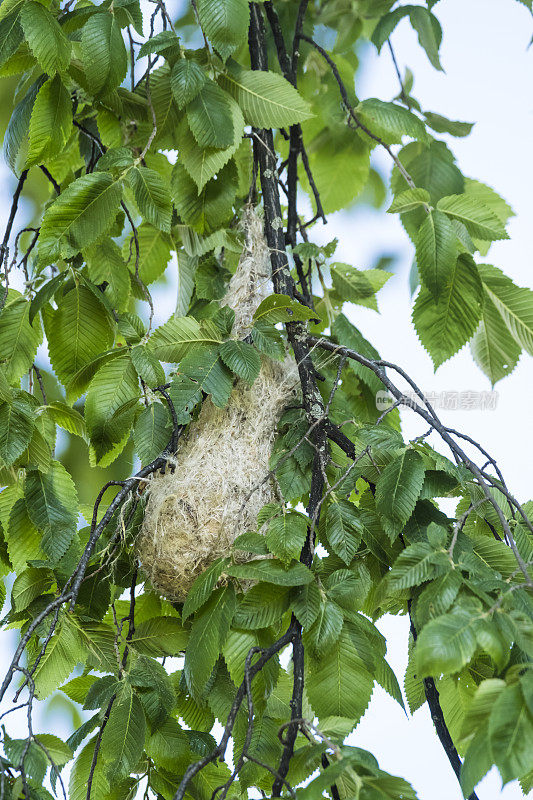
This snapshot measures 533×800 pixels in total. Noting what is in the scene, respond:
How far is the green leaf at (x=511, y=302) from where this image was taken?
829mm

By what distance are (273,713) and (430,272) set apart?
1.39 feet

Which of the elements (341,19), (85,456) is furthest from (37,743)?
(341,19)

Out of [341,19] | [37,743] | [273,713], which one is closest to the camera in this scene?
[37,743]

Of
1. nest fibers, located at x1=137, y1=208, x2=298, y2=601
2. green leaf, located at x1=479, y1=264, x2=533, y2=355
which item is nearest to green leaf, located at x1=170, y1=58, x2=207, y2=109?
nest fibers, located at x1=137, y1=208, x2=298, y2=601

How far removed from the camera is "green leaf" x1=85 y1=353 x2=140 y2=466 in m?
0.76

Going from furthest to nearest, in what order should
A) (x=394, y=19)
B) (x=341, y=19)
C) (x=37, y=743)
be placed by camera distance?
(x=341, y=19) < (x=394, y=19) < (x=37, y=743)

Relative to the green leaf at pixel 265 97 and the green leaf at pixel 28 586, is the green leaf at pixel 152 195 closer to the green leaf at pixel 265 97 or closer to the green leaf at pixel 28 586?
the green leaf at pixel 265 97

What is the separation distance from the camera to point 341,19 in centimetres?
121

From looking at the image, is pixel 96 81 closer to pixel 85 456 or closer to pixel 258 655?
pixel 258 655

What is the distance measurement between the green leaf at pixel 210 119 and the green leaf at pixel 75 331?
209mm

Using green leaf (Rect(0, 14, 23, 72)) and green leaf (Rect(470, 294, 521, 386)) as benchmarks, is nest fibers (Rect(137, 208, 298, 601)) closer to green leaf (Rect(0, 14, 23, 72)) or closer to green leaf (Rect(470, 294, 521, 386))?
green leaf (Rect(470, 294, 521, 386))

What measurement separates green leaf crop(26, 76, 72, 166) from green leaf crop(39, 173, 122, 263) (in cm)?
8

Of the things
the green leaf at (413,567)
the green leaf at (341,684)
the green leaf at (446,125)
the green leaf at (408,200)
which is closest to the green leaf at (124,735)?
the green leaf at (341,684)

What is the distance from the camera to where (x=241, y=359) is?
72 centimetres
